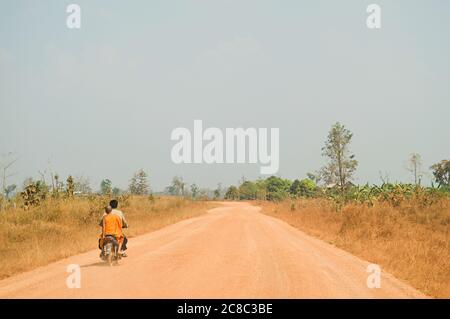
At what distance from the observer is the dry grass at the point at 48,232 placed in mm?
13344

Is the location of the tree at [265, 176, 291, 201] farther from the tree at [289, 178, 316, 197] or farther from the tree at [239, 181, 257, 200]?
the tree at [289, 178, 316, 197]

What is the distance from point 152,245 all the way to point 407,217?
13.5 metres

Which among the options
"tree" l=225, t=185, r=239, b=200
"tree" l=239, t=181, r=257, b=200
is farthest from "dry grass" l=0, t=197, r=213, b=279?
"tree" l=225, t=185, r=239, b=200

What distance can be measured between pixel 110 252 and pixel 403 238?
1185 cm

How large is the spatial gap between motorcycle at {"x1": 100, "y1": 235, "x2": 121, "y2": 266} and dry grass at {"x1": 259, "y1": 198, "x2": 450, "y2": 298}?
715 centimetres

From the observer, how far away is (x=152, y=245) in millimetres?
16812

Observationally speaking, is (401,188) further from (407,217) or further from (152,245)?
(152,245)

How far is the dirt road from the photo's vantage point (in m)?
8.40

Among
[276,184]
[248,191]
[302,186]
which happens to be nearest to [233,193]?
[248,191]

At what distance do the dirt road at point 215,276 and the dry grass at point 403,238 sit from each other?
65 centimetres

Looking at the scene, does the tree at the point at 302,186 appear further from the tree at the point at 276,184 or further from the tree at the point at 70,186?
the tree at the point at 70,186

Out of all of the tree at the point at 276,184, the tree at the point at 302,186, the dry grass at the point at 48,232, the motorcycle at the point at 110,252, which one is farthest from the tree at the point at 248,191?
the motorcycle at the point at 110,252

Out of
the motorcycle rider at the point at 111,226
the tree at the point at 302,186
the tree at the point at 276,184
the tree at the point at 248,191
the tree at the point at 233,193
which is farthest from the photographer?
the tree at the point at 233,193

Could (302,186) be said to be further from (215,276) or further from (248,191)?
(215,276)
